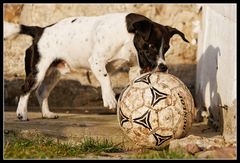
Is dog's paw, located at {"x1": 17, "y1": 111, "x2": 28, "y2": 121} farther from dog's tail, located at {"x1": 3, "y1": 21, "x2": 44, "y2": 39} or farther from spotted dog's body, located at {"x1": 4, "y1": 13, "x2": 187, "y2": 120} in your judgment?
dog's tail, located at {"x1": 3, "y1": 21, "x2": 44, "y2": 39}

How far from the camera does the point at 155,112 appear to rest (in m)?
6.36

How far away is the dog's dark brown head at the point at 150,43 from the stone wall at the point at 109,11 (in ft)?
9.61

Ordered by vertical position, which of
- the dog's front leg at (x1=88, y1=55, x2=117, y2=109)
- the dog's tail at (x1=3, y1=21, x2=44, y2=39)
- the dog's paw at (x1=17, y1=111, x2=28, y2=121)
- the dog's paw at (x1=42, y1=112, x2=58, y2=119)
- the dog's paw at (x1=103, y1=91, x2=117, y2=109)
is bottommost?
the dog's paw at (x1=42, y1=112, x2=58, y2=119)

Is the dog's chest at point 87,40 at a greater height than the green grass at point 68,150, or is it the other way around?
the dog's chest at point 87,40

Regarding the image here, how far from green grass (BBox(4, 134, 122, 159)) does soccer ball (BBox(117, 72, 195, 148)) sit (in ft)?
1.05

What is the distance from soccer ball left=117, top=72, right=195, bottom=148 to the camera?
20.9 ft

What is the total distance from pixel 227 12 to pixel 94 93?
4.05 m

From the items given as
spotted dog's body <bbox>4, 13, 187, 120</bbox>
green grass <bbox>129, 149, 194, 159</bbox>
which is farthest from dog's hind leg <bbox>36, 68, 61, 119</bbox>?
green grass <bbox>129, 149, 194, 159</bbox>

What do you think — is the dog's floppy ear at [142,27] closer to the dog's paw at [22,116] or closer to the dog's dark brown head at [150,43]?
the dog's dark brown head at [150,43]

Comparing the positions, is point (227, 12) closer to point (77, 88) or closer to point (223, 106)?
point (223, 106)

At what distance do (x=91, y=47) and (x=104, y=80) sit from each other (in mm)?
734

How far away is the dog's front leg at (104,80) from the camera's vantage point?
8.09 m

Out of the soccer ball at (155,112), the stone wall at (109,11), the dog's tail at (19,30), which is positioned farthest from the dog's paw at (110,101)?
the stone wall at (109,11)

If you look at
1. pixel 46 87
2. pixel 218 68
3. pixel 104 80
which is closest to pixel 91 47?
pixel 104 80
